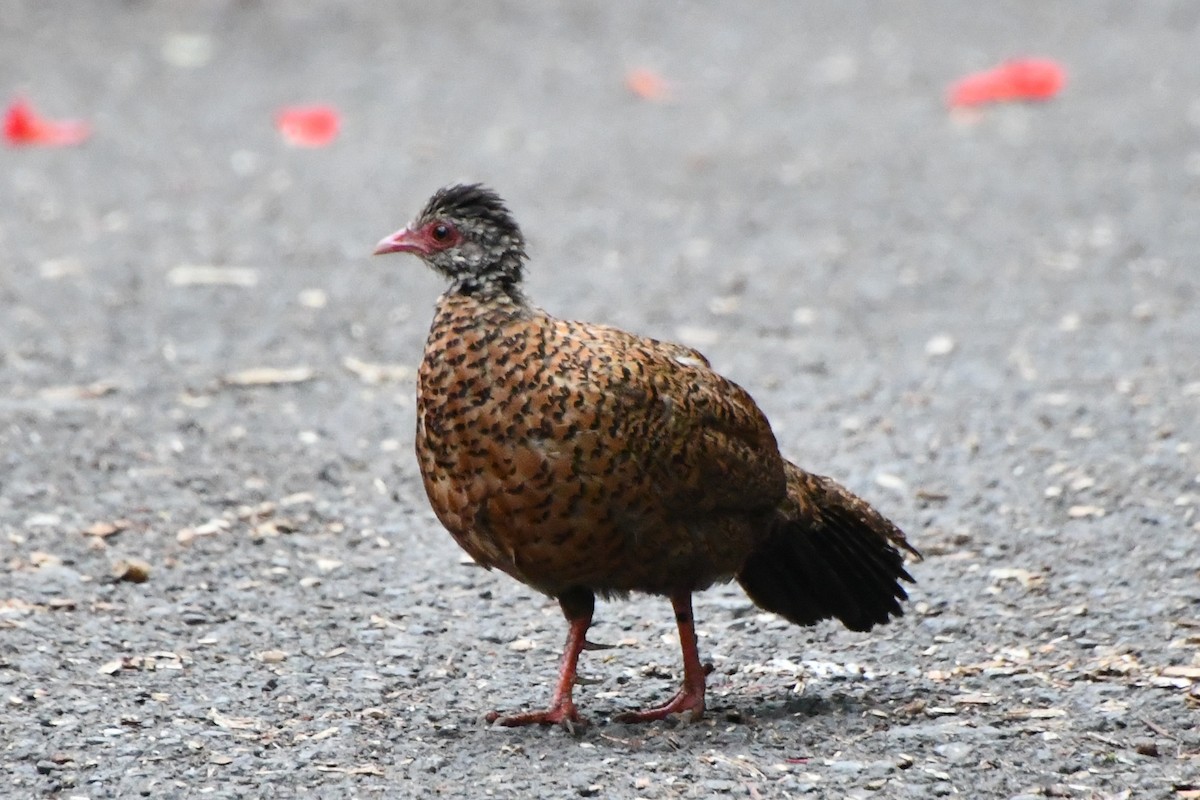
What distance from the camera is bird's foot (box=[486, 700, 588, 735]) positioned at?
4270 millimetres

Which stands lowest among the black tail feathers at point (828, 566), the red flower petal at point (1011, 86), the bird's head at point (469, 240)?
the black tail feathers at point (828, 566)

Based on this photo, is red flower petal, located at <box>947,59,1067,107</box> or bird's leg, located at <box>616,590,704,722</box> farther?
red flower petal, located at <box>947,59,1067,107</box>

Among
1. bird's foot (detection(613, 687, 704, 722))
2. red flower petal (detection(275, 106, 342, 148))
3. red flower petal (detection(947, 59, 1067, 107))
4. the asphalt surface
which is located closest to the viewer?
the asphalt surface

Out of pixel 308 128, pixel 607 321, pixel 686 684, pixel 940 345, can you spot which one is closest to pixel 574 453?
pixel 686 684

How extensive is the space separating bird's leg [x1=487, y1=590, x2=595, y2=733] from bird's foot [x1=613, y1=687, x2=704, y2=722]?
136mm

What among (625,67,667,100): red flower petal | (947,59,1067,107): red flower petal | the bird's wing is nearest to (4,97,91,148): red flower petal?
(625,67,667,100): red flower petal

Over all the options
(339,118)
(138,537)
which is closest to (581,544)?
(138,537)

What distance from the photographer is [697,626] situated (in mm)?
5309

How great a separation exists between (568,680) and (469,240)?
1119mm

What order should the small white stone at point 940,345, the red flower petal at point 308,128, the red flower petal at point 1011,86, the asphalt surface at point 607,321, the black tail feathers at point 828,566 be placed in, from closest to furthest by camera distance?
the asphalt surface at point 607,321
the black tail feathers at point 828,566
the small white stone at point 940,345
the red flower petal at point 308,128
the red flower petal at point 1011,86

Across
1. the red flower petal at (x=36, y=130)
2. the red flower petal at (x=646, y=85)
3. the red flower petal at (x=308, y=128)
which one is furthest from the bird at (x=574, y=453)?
the red flower petal at (x=646, y=85)

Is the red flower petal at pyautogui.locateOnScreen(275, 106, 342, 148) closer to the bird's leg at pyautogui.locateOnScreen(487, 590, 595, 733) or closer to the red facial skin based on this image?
the red facial skin

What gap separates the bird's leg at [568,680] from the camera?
14.0ft

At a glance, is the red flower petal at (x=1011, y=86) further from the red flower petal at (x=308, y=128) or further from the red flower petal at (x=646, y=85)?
the red flower petal at (x=308, y=128)
